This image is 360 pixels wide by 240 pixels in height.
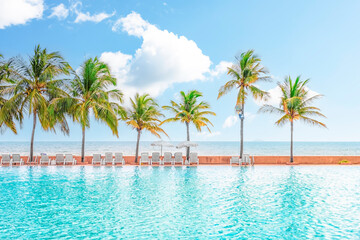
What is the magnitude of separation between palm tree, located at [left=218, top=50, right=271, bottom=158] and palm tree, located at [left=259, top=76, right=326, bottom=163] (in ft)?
4.73

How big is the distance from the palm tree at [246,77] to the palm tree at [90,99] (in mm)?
8340

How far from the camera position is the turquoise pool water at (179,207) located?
21.4 ft

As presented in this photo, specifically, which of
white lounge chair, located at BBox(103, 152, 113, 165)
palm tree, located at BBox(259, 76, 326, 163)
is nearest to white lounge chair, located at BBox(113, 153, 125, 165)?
white lounge chair, located at BBox(103, 152, 113, 165)

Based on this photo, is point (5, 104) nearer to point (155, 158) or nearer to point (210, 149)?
point (155, 158)

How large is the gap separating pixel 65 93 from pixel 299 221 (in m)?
17.3

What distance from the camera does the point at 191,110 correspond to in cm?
2152

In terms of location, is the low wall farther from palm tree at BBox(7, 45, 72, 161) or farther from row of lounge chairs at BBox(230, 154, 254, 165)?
palm tree at BBox(7, 45, 72, 161)

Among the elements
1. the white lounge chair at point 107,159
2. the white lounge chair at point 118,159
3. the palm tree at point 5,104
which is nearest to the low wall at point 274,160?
the white lounge chair at point 118,159

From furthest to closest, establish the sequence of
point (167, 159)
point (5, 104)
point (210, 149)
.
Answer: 1. point (210, 149)
2. point (167, 159)
3. point (5, 104)

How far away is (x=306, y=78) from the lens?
71.5 ft

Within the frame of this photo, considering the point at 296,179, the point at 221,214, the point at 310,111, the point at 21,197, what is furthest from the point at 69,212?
the point at 310,111

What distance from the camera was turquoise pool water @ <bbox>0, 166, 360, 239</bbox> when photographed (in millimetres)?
6535

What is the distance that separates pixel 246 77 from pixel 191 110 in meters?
4.51

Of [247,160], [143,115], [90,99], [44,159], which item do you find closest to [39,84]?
[90,99]
